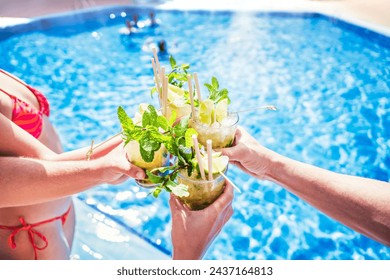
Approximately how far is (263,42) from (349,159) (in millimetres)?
4645

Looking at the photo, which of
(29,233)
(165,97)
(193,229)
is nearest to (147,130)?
(165,97)

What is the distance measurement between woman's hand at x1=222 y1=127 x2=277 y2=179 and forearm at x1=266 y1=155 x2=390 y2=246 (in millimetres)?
44

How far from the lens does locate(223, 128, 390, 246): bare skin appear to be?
1.79 meters

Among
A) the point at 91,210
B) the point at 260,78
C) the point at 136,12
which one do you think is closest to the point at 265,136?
the point at 260,78

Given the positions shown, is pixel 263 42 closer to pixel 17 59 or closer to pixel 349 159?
pixel 349 159

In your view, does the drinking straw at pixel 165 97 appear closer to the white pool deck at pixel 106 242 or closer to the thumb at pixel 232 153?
the thumb at pixel 232 153

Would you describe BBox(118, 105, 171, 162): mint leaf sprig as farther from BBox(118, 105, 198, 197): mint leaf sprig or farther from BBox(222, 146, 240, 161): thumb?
BBox(222, 146, 240, 161): thumb

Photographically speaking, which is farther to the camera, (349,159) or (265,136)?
(265,136)

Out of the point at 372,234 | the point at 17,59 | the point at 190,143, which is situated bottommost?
the point at 17,59

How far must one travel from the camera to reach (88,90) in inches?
275

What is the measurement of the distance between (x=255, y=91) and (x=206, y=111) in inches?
199

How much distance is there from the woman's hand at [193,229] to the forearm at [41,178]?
0.59 metres

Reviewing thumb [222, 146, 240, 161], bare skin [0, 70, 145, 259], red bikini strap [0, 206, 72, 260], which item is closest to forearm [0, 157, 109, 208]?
bare skin [0, 70, 145, 259]

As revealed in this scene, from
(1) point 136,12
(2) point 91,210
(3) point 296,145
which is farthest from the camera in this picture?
(1) point 136,12
